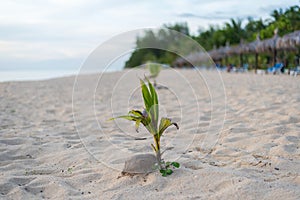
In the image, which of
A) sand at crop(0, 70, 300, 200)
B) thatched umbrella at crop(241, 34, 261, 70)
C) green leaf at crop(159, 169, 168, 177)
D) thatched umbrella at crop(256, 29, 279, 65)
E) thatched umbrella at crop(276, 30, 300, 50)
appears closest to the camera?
sand at crop(0, 70, 300, 200)

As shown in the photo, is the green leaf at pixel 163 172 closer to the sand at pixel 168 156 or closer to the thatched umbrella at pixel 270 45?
the sand at pixel 168 156

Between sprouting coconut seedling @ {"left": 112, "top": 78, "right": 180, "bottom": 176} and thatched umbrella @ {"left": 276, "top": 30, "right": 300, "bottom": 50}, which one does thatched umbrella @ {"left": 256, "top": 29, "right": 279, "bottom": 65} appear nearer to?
thatched umbrella @ {"left": 276, "top": 30, "right": 300, "bottom": 50}

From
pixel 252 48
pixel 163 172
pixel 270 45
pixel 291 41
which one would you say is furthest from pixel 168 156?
pixel 252 48

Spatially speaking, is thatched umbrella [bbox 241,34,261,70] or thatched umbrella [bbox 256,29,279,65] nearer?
thatched umbrella [bbox 256,29,279,65]

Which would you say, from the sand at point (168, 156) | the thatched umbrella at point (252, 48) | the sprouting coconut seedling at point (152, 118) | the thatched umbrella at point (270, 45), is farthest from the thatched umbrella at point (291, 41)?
the sprouting coconut seedling at point (152, 118)

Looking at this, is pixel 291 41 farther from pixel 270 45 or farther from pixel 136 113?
pixel 136 113

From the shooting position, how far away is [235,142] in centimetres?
368

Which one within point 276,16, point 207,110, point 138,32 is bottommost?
point 207,110

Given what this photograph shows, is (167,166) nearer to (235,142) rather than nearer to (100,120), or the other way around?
(235,142)

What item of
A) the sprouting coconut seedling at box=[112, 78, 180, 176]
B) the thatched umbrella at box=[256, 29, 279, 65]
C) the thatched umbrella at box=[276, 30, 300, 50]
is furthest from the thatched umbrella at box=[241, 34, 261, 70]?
the sprouting coconut seedling at box=[112, 78, 180, 176]

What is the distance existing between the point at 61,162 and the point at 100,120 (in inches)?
90.3

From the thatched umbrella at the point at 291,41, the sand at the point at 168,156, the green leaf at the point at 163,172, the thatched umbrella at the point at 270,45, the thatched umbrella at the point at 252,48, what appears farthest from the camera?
the thatched umbrella at the point at 252,48

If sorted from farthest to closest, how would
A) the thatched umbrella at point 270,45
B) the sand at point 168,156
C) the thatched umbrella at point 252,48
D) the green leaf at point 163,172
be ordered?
1. the thatched umbrella at point 252,48
2. the thatched umbrella at point 270,45
3. the green leaf at point 163,172
4. the sand at point 168,156

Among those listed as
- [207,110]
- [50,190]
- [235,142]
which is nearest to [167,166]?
[50,190]
